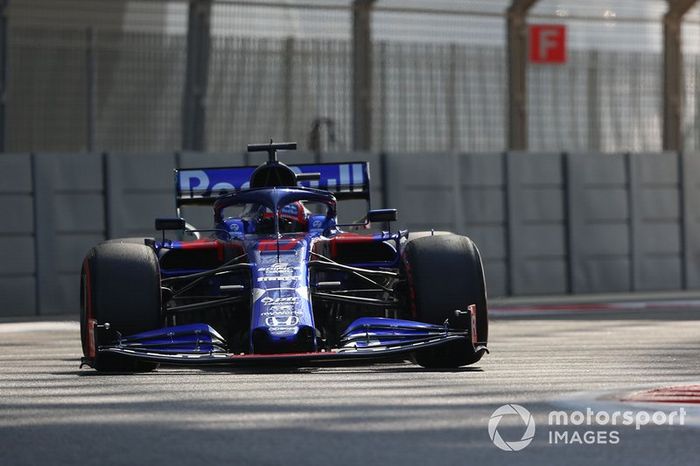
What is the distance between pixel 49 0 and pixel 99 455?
1342cm

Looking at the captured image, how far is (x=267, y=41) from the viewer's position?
66.7 ft

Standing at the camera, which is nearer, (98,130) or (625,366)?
(625,366)

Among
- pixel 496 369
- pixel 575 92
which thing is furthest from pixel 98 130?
pixel 496 369

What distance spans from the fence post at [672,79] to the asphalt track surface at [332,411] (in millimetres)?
10989

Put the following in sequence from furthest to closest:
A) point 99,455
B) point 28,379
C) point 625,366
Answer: point 625,366, point 28,379, point 99,455

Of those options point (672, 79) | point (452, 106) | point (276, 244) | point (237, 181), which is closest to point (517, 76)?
point (452, 106)

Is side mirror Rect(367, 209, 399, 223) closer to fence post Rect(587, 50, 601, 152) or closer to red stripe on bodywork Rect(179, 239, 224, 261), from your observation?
red stripe on bodywork Rect(179, 239, 224, 261)

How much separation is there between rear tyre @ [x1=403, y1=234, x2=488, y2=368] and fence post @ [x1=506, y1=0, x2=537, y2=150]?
11.2 m

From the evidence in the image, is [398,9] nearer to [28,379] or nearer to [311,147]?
[311,147]

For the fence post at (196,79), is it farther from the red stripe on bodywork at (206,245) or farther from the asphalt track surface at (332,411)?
the red stripe on bodywork at (206,245)

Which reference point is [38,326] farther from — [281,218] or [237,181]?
[281,218]

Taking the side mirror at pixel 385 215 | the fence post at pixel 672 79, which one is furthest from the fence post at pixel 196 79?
the side mirror at pixel 385 215

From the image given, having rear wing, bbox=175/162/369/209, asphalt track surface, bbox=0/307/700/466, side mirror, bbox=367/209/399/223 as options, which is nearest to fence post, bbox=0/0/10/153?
rear wing, bbox=175/162/369/209

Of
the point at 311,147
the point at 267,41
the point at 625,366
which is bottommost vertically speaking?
the point at 625,366
